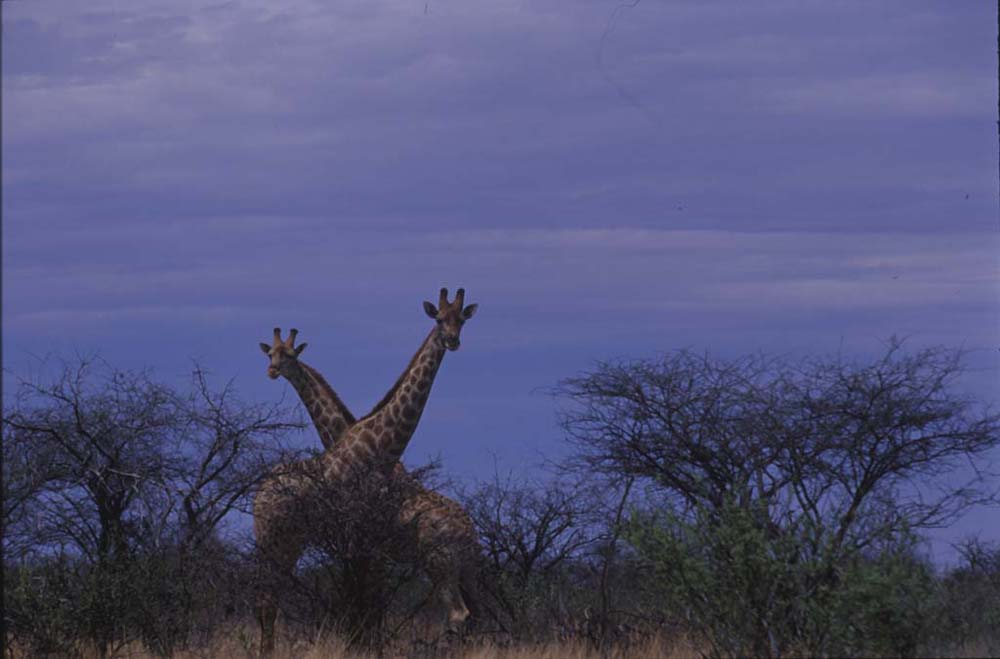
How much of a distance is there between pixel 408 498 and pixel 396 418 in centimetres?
338

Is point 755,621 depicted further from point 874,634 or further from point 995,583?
point 995,583

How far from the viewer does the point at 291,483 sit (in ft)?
48.4

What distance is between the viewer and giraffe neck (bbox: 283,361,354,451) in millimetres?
19767

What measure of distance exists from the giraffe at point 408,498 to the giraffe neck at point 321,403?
878mm

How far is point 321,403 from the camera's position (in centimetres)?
2006

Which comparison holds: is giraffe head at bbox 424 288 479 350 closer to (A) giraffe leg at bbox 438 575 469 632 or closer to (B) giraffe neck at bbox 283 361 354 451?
(B) giraffe neck at bbox 283 361 354 451

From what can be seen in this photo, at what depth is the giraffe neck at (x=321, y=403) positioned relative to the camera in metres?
19.8

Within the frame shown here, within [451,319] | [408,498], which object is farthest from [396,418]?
[408,498]

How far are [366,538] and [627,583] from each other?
6983 millimetres

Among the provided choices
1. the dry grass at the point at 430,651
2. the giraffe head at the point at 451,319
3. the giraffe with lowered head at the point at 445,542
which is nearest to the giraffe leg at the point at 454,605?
the giraffe with lowered head at the point at 445,542

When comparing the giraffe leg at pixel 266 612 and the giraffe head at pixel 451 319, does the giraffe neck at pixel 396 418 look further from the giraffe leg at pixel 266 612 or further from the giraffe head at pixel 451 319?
the giraffe leg at pixel 266 612

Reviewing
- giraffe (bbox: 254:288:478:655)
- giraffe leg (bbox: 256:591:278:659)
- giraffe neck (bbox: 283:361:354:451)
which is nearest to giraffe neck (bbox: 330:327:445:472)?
giraffe (bbox: 254:288:478:655)

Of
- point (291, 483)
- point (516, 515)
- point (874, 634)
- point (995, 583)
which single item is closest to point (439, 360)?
point (516, 515)

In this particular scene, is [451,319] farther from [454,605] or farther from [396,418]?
[454,605]
